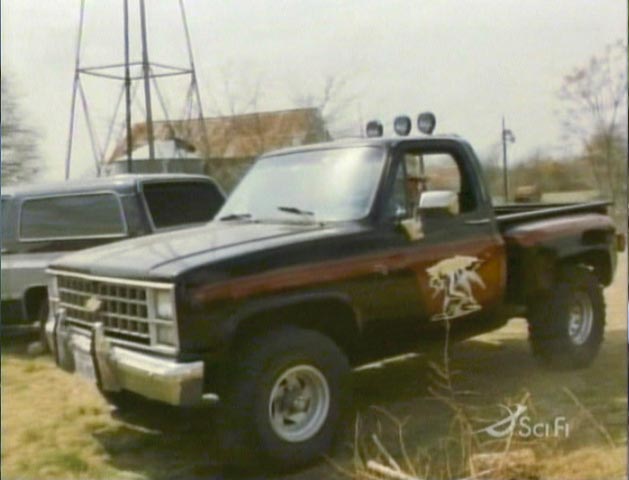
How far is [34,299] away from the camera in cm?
375

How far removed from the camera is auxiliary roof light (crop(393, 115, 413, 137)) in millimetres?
3699

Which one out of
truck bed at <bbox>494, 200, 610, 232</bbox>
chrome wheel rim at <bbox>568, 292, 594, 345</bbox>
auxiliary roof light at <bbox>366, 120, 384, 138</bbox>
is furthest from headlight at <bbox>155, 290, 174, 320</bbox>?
chrome wheel rim at <bbox>568, 292, 594, 345</bbox>

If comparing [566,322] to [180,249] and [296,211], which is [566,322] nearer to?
[296,211]

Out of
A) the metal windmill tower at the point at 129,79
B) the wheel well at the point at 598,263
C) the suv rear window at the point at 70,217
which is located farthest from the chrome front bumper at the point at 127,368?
the wheel well at the point at 598,263

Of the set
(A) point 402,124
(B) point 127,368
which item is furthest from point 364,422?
(A) point 402,124

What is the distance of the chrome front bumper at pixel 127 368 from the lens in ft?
10.0

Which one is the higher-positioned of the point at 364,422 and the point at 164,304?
the point at 164,304

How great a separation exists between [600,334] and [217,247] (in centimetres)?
246

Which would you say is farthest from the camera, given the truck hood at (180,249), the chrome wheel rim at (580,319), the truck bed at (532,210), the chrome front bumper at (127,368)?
the chrome wheel rim at (580,319)

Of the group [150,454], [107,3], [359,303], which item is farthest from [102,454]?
[107,3]

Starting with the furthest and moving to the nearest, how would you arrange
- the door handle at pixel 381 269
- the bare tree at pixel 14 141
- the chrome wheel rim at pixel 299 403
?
1. the door handle at pixel 381 269
2. the bare tree at pixel 14 141
3. the chrome wheel rim at pixel 299 403

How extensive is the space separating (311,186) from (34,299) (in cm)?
149

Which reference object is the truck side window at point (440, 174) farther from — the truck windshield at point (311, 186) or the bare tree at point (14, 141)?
the bare tree at point (14, 141)

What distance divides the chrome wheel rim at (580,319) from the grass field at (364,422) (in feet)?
1.47
